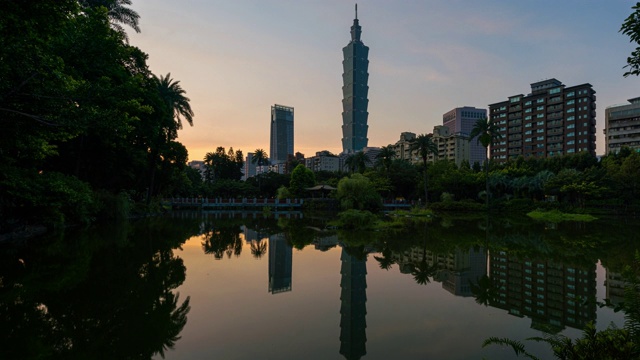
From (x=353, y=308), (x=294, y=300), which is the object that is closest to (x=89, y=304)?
(x=294, y=300)

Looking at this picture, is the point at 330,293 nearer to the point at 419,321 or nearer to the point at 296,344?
the point at 419,321

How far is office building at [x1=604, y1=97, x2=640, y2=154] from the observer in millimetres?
79562

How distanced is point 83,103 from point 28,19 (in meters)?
3.68

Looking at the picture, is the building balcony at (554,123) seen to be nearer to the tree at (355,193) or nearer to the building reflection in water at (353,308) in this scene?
the tree at (355,193)

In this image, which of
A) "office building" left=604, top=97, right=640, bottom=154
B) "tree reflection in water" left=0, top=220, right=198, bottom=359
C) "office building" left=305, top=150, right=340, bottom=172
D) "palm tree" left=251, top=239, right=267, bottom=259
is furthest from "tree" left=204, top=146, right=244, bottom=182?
"office building" left=305, top=150, right=340, bottom=172

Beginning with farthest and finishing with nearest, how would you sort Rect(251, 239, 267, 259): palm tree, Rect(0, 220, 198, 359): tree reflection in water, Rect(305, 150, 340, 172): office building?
1. Rect(305, 150, 340, 172): office building
2. Rect(251, 239, 267, 259): palm tree
3. Rect(0, 220, 198, 359): tree reflection in water

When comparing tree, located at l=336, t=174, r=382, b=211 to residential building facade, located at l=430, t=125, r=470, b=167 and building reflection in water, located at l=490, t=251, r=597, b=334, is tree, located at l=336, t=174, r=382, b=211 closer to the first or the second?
building reflection in water, located at l=490, t=251, r=597, b=334

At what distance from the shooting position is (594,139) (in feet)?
276

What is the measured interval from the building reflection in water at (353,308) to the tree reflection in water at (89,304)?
Result: 2.87m

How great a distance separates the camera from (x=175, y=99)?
38.6m

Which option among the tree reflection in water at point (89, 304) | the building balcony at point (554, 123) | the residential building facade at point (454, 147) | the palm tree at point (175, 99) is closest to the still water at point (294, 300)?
the tree reflection in water at point (89, 304)

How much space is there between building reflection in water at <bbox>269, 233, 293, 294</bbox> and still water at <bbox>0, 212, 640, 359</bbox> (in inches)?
3.9

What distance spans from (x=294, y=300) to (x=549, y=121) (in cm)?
9999

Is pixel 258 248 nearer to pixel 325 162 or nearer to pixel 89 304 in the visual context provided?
pixel 89 304
